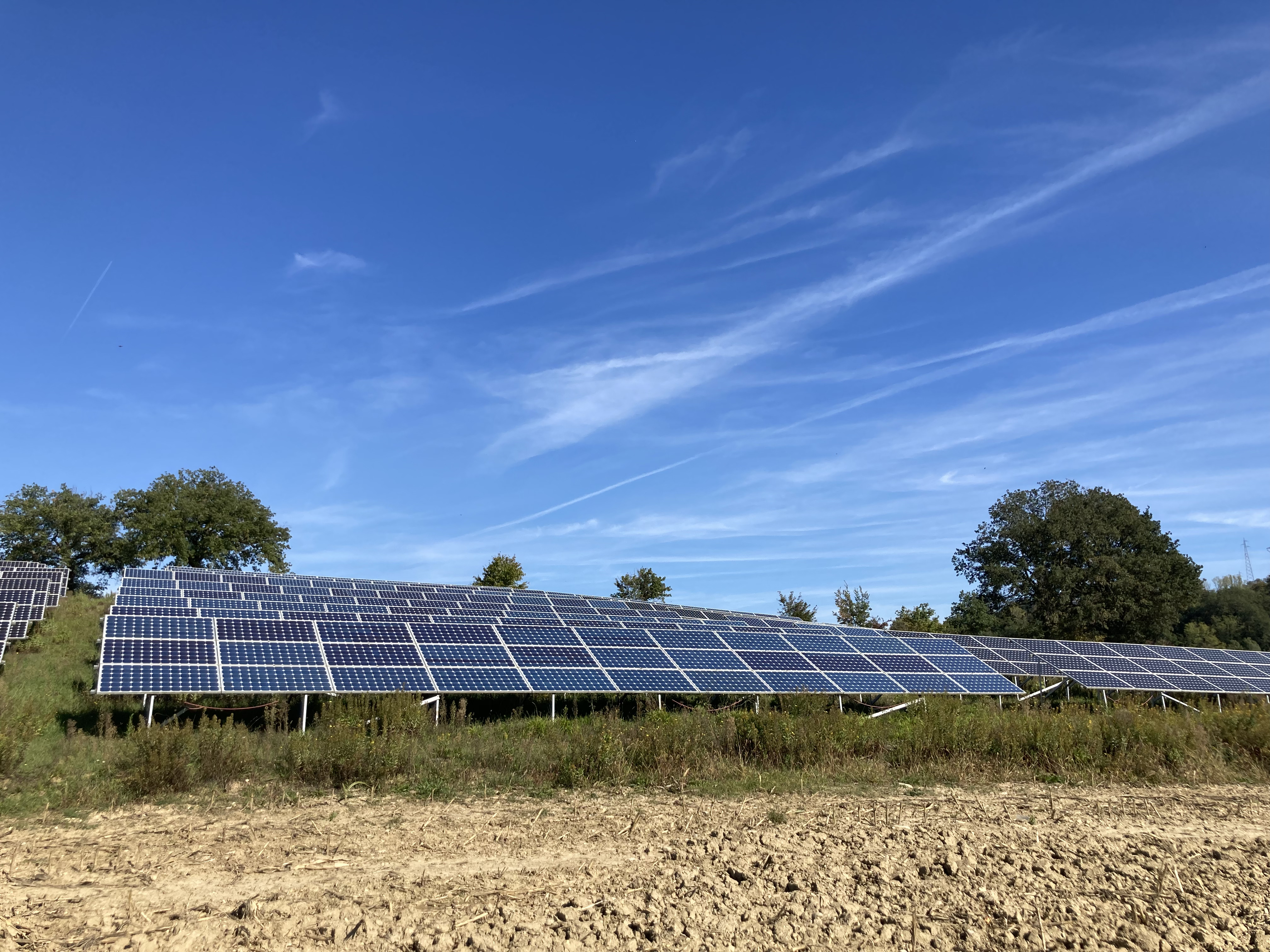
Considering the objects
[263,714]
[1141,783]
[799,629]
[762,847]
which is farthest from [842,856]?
[799,629]

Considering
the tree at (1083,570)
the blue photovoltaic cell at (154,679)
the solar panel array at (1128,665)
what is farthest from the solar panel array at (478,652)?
the tree at (1083,570)

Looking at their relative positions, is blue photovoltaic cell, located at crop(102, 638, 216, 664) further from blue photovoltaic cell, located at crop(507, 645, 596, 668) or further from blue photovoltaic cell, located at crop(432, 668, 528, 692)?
blue photovoltaic cell, located at crop(507, 645, 596, 668)

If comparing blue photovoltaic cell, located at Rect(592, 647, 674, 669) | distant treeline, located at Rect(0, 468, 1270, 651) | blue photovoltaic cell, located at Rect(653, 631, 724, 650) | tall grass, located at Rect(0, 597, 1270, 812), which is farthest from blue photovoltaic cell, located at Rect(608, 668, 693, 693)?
distant treeline, located at Rect(0, 468, 1270, 651)

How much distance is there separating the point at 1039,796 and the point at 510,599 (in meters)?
28.3

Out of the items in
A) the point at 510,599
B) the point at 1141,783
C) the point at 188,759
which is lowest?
the point at 1141,783

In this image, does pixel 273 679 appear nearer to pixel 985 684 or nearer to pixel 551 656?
pixel 551 656

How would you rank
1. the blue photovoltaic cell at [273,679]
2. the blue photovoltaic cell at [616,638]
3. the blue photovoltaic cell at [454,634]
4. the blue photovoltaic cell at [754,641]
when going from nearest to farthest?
the blue photovoltaic cell at [273,679], the blue photovoltaic cell at [454,634], the blue photovoltaic cell at [616,638], the blue photovoltaic cell at [754,641]

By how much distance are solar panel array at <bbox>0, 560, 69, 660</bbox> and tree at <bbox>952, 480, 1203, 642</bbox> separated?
56.7m

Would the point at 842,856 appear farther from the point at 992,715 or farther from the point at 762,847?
the point at 992,715

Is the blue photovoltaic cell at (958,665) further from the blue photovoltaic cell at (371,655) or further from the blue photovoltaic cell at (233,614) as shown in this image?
the blue photovoltaic cell at (233,614)

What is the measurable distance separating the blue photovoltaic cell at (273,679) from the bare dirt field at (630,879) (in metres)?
5.51

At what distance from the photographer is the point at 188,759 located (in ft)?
38.2

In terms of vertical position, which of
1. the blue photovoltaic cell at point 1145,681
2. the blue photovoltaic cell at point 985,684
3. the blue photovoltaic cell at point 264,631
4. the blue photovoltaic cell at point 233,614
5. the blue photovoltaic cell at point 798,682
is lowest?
the blue photovoltaic cell at point 1145,681

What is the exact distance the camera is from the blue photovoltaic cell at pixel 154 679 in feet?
48.8
